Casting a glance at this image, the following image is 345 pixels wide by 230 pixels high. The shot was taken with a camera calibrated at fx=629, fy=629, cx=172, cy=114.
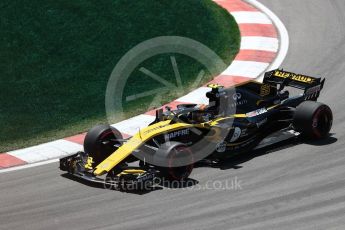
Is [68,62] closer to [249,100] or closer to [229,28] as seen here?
[229,28]

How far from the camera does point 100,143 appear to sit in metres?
11.6

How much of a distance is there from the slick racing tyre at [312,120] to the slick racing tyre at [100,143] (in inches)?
137

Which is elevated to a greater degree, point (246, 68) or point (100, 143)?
point (246, 68)

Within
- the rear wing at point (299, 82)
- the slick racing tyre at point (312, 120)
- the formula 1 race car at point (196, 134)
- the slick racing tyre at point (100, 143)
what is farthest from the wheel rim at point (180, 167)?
the rear wing at point (299, 82)

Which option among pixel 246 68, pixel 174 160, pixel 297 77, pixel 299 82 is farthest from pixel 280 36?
→ pixel 174 160

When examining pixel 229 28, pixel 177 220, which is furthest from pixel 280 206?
pixel 229 28

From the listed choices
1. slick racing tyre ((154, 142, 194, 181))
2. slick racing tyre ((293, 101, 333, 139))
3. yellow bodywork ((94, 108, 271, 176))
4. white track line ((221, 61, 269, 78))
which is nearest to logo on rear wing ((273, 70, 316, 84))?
slick racing tyre ((293, 101, 333, 139))

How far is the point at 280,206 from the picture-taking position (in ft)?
31.6

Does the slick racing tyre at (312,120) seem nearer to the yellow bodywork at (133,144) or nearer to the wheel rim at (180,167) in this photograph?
the yellow bodywork at (133,144)

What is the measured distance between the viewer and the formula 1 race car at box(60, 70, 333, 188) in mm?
10775

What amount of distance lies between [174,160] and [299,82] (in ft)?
13.7

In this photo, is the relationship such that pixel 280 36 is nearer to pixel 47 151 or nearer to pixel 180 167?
pixel 47 151

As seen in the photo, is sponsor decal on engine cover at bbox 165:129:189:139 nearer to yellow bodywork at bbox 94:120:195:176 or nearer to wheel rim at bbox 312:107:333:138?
A: yellow bodywork at bbox 94:120:195:176

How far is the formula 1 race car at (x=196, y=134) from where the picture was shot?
35.4 ft
